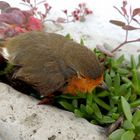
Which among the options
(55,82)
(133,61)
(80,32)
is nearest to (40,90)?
(55,82)

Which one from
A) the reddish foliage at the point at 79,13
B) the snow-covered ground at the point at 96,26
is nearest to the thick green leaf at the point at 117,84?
the snow-covered ground at the point at 96,26

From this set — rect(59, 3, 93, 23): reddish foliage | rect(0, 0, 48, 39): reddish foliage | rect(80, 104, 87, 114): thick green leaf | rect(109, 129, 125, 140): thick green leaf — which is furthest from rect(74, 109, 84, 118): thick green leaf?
rect(59, 3, 93, 23): reddish foliage

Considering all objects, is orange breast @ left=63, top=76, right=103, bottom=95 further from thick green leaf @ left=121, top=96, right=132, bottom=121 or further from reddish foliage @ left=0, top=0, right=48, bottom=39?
reddish foliage @ left=0, top=0, right=48, bottom=39

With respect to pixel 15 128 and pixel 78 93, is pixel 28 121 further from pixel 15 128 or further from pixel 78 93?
pixel 78 93

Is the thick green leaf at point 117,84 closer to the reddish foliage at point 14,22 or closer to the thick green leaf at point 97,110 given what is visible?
the thick green leaf at point 97,110

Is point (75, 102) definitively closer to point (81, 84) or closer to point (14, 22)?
point (81, 84)

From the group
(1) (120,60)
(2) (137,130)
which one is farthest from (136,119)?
(1) (120,60)
